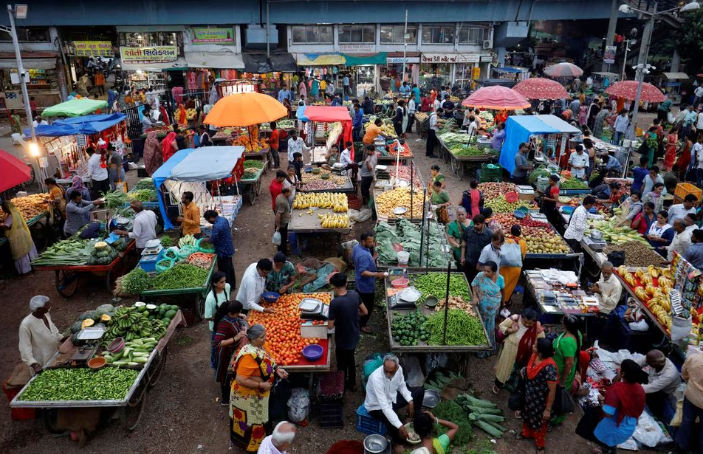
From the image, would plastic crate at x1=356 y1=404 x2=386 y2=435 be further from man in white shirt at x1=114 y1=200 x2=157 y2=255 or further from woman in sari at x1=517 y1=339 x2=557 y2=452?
man in white shirt at x1=114 y1=200 x2=157 y2=255

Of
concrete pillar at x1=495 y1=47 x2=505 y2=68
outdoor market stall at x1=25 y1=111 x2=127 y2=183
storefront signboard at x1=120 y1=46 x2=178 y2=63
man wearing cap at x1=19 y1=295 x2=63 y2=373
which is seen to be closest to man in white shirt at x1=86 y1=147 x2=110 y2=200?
outdoor market stall at x1=25 y1=111 x2=127 y2=183

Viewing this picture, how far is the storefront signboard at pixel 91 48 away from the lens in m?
28.3

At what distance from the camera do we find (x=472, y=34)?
3297cm

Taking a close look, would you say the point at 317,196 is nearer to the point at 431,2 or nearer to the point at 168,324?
the point at 168,324

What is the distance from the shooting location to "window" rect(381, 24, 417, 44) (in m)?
31.8

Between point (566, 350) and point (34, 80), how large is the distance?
32.8 meters

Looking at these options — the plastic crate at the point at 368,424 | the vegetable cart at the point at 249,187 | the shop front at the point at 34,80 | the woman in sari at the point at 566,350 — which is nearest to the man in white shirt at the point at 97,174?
the vegetable cart at the point at 249,187

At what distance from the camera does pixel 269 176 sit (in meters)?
17.1

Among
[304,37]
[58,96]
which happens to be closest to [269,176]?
[304,37]

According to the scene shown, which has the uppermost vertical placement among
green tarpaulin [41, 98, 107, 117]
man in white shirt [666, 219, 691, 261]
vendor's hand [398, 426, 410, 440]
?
green tarpaulin [41, 98, 107, 117]

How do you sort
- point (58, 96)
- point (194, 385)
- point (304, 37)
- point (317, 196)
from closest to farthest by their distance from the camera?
point (194, 385), point (317, 196), point (58, 96), point (304, 37)

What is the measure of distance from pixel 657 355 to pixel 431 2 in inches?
1165

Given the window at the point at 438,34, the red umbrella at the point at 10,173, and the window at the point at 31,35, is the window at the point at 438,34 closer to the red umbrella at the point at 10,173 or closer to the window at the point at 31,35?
the window at the point at 31,35

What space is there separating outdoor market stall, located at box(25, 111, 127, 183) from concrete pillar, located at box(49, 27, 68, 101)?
15.1 meters
